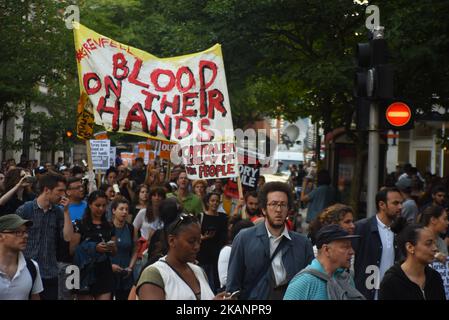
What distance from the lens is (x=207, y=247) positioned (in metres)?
11.1

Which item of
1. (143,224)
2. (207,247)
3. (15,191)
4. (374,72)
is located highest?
(374,72)

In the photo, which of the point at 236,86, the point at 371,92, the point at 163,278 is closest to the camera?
the point at 163,278

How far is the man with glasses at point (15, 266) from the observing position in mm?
6461

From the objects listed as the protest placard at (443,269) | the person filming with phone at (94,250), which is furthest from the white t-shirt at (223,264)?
the protest placard at (443,269)

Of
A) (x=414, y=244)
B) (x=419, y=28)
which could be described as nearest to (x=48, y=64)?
(x=419, y=28)

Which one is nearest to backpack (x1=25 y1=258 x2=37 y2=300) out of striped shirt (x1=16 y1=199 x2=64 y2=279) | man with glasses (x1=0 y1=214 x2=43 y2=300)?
man with glasses (x1=0 y1=214 x2=43 y2=300)

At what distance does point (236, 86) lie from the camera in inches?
851

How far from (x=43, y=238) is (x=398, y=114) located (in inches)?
153

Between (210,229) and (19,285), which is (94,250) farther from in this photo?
(19,285)

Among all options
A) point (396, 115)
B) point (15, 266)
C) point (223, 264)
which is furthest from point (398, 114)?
point (15, 266)

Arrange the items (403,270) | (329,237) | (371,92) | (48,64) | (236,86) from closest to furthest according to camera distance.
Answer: (329,237) < (403,270) < (371,92) < (236,86) < (48,64)

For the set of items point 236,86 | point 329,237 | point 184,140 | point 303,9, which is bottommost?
point 329,237
